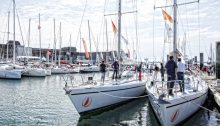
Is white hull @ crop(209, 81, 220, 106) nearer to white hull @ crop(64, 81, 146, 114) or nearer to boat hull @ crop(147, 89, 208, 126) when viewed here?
boat hull @ crop(147, 89, 208, 126)

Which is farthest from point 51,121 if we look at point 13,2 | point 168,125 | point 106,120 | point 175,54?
point 13,2

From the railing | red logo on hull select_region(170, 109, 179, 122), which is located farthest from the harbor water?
red logo on hull select_region(170, 109, 179, 122)

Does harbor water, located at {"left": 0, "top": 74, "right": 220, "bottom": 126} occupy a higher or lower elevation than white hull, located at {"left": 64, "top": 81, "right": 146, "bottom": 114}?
lower

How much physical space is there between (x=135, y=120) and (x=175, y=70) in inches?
149

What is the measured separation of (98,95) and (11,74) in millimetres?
31350

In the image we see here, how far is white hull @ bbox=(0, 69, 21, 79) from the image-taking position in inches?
1757

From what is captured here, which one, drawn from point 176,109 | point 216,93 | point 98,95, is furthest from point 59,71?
point 176,109

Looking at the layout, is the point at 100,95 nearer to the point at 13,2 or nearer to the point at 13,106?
the point at 13,106

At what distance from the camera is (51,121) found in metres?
15.6

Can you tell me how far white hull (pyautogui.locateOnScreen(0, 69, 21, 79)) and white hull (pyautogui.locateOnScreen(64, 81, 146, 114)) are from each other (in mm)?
29042

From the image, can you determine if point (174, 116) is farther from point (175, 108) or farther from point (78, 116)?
point (78, 116)

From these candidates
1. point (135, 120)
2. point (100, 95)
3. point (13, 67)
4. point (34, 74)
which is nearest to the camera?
point (135, 120)

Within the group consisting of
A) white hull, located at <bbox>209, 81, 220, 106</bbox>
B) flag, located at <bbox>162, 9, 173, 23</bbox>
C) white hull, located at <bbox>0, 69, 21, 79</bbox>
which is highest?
flag, located at <bbox>162, 9, 173, 23</bbox>

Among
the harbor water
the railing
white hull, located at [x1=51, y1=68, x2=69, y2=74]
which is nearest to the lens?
the railing
